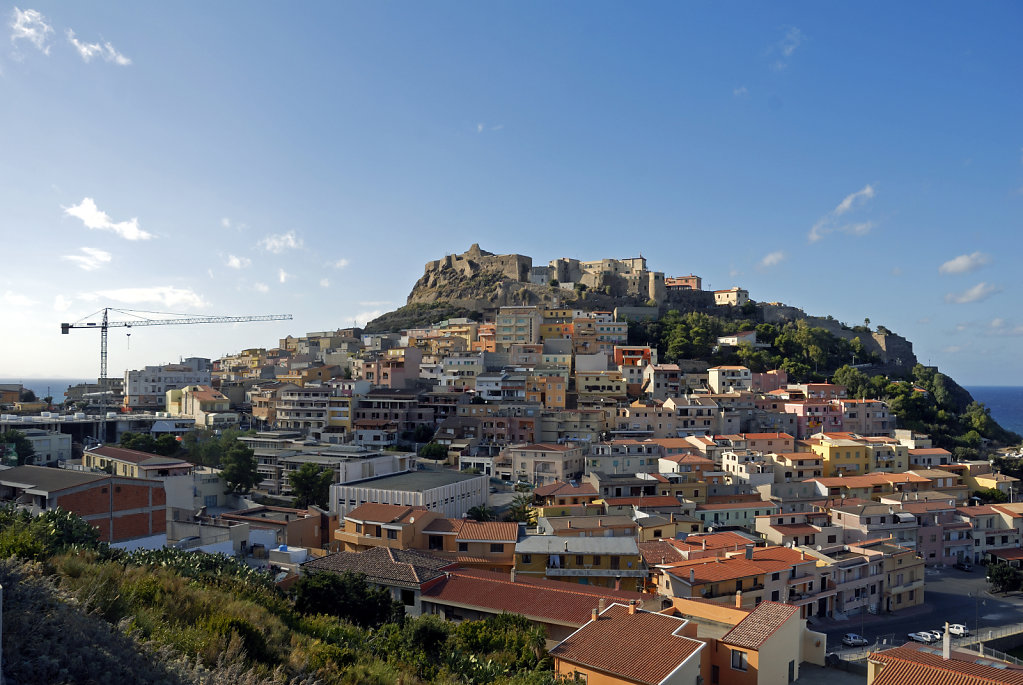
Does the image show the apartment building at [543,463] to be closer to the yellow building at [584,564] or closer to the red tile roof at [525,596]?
the yellow building at [584,564]

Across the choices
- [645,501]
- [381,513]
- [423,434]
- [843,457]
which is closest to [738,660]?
[381,513]

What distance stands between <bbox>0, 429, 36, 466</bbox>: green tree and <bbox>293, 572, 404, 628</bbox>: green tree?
25.9m

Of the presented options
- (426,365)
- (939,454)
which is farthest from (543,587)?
(426,365)

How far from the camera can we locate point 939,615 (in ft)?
84.2

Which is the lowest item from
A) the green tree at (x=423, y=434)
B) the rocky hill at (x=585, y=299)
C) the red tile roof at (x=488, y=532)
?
the red tile roof at (x=488, y=532)

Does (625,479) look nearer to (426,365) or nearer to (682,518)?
(682,518)

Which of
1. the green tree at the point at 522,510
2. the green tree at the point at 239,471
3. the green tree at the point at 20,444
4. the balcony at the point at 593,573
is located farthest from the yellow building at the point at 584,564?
the green tree at the point at 20,444

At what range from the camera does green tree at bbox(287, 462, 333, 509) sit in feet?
99.0

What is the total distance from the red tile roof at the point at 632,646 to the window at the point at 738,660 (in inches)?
59.6

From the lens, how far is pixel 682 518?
97.8 feet

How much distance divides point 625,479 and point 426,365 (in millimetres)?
24275

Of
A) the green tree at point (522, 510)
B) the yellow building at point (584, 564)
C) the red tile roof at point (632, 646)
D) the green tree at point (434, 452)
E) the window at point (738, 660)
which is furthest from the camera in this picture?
the green tree at point (434, 452)

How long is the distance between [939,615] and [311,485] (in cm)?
2353

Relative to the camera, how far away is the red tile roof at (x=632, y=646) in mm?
12383
